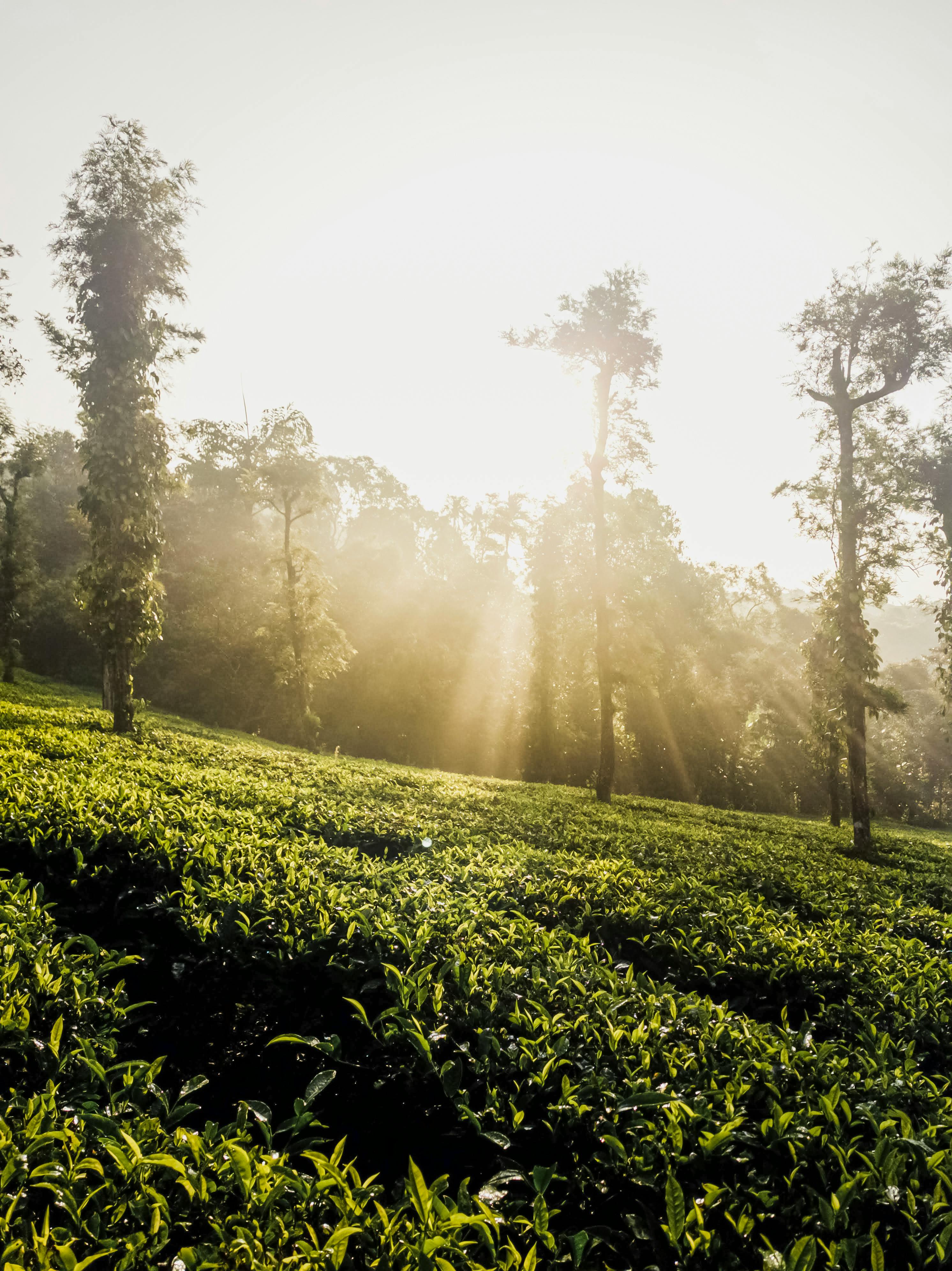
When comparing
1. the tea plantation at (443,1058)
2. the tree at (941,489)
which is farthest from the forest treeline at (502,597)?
the tea plantation at (443,1058)

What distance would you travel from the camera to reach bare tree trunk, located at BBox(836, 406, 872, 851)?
1458 centimetres

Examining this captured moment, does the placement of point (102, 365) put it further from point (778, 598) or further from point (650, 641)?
point (778, 598)

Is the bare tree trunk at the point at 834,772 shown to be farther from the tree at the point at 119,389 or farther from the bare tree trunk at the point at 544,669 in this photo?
the tree at the point at 119,389

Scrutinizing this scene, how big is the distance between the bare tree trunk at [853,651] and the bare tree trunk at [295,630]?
65.1 ft

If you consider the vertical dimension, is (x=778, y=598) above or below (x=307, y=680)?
above

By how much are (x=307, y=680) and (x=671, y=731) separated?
17255mm

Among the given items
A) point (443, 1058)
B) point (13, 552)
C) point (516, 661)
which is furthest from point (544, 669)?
point (443, 1058)

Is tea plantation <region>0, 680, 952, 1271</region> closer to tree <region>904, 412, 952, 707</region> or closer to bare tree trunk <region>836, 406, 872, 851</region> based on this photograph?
bare tree trunk <region>836, 406, 872, 851</region>

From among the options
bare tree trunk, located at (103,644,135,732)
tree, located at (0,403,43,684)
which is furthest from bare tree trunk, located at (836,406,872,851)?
tree, located at (0,403,43,684)

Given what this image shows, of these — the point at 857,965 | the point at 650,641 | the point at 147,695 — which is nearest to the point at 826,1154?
the point at 857,965

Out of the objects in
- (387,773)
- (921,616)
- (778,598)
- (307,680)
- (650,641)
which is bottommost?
(387,773)

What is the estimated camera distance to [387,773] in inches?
544

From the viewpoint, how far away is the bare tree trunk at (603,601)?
17891mm

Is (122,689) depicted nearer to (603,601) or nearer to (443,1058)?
(603,601)
